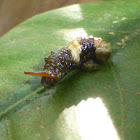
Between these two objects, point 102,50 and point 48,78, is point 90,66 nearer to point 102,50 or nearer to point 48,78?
point 102,50

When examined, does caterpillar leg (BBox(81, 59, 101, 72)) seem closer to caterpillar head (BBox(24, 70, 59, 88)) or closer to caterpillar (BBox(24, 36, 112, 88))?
caterpillar (BBox(24, 36, 112, 88))

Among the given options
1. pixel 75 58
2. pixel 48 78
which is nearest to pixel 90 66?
pixel 75 58

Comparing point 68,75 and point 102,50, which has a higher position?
point 102,50

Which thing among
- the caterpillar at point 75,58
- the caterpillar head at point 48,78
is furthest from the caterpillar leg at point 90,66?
the caterpillar head at point 48,78

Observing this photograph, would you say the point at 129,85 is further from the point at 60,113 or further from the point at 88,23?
the point at 88,23

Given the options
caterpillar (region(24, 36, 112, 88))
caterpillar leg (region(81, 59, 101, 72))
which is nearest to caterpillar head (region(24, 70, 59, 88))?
caterpillar (region(24, 36, 112, 88))

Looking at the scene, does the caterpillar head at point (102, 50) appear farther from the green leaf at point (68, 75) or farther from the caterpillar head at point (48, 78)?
the caterpillar head at point (48, 78)
